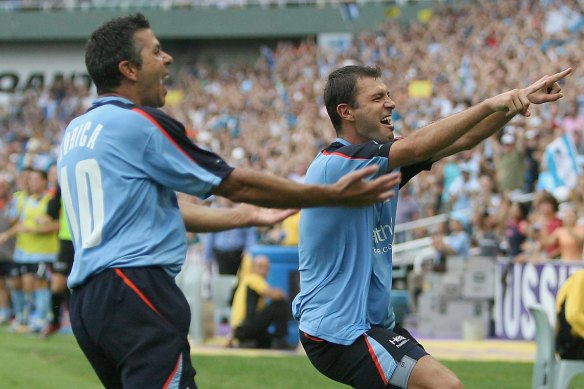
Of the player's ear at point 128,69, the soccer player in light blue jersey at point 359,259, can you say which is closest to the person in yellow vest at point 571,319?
the soccer player in light blue jersey at point 359,259

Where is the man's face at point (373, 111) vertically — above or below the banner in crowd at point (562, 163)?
below

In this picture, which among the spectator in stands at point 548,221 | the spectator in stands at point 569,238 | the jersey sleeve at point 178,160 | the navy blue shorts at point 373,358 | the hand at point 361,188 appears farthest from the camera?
the spectator in stands at point 548,221

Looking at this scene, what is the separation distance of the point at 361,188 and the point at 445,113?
653 inches

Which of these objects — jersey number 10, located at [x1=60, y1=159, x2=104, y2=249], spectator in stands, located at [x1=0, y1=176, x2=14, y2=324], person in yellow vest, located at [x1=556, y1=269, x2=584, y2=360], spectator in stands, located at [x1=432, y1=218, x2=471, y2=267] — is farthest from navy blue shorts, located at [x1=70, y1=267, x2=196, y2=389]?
spectator in stands, located at [x1=0, y1=176, x2=14, y2=324]

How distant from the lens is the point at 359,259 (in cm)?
568

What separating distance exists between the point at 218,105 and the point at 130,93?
86.2 ft

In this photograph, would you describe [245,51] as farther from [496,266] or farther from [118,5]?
[496,266]

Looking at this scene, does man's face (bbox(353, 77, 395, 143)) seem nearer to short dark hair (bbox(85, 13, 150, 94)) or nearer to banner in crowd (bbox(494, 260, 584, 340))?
short dark hair (bbox(85, 13, 150, 94))

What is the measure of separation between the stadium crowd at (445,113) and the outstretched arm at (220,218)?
9118 mm

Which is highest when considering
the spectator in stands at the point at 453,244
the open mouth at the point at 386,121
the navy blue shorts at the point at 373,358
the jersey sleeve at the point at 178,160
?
the spectator in stands at the point at 453,244

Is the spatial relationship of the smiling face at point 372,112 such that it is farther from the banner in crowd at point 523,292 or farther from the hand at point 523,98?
the banner in crowd at point 523,292

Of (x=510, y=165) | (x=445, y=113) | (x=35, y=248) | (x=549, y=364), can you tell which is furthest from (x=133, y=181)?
(x=445, y=113)

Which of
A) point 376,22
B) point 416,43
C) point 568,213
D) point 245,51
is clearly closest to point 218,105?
point 416,43

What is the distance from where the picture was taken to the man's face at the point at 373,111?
5.85 meters
